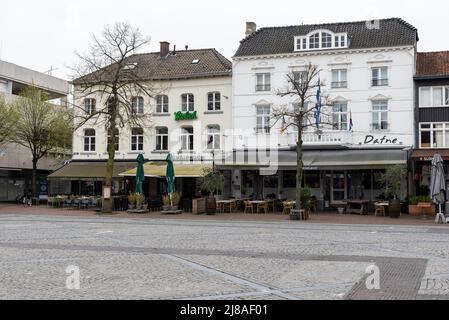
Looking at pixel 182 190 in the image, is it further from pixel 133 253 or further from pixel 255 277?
pixel 255 277

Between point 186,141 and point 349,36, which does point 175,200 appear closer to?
point 186,141

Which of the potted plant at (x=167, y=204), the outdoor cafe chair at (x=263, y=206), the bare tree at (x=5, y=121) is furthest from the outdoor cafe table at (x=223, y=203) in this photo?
the bare tree at (x=5, y=121)

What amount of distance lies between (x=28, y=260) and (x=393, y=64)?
28.0 m

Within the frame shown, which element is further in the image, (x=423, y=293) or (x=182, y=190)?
(x=182, y=190)

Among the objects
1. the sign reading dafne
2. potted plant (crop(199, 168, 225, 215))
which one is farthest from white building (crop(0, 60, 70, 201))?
potted plant (crop(199, 168, 225, 215))

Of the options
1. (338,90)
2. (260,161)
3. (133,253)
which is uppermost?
(338,90)

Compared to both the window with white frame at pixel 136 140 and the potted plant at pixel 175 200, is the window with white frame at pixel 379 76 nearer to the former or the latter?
the potted plant at pixel 175 200

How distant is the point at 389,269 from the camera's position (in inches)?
420

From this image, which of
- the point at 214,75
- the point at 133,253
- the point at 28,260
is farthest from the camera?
the point at 214,75

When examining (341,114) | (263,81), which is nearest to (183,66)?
(263,81)

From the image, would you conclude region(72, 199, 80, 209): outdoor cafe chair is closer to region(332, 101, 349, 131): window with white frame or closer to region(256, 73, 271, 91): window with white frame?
region(256, 73, 271, 91): window with white frame

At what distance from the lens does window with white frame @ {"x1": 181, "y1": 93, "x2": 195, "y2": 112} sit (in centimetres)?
3906
